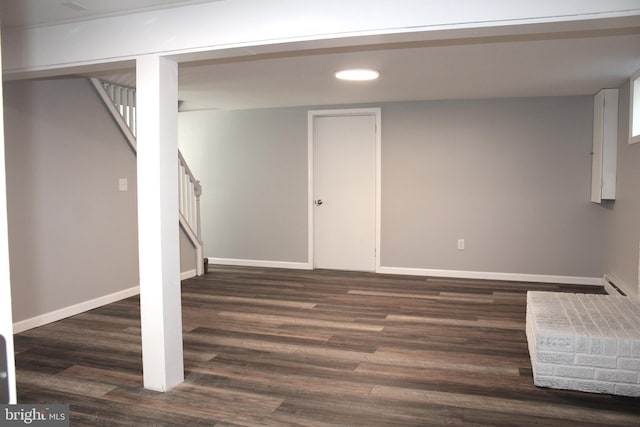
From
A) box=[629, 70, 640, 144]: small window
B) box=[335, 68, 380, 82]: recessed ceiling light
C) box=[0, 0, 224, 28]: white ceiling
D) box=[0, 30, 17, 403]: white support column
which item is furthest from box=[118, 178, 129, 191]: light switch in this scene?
box=[629, 70, 640, 144]: small window

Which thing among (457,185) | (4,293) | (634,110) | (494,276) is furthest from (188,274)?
(4,293)

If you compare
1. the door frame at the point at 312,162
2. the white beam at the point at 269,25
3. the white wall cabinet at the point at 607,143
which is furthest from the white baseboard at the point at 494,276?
the white beam at the point at 269,25

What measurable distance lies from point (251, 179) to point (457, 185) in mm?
2755

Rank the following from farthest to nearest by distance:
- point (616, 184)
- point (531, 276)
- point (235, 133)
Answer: point (235, 133), point (531, 276), point (616, 184)

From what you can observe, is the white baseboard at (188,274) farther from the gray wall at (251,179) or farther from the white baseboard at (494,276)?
the white baseboard at (494,276)

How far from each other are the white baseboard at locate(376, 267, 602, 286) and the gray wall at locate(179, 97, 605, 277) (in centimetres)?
6

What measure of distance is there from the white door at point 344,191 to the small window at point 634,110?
2879 millimetres

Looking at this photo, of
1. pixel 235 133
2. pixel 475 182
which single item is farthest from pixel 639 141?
pixel 235 133

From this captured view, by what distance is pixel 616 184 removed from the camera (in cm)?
543

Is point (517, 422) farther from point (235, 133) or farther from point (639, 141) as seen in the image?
point (235, 133)

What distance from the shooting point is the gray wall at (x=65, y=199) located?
4250 millimetres

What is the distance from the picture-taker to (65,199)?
184 inches

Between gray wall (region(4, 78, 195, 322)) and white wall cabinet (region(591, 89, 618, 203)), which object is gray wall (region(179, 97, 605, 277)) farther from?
gray wall (region(4, 78, 195, 322))

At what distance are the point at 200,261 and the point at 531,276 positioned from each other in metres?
4.03
